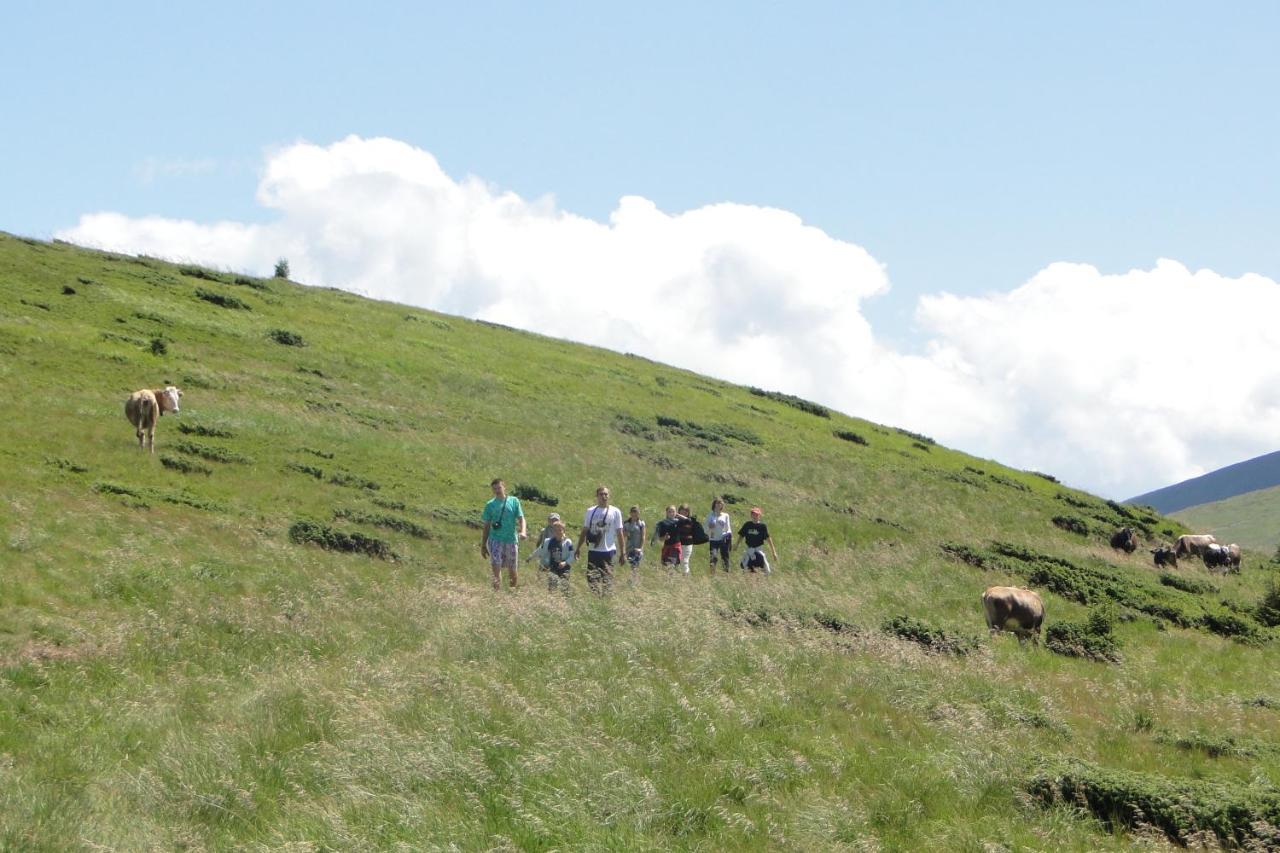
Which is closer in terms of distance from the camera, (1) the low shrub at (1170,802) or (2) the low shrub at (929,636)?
(1) the low shrub at (1170,802)

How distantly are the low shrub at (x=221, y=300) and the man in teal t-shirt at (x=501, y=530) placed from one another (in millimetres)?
35820

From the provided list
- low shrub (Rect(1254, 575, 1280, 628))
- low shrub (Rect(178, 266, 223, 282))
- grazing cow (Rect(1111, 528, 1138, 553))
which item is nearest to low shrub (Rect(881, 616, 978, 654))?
low shrub (Rect(1254, 575, 1280, 628))

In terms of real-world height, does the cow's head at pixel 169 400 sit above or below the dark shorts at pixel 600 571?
above

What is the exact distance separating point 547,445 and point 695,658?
28384mm

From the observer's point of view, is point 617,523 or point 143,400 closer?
point 617,523

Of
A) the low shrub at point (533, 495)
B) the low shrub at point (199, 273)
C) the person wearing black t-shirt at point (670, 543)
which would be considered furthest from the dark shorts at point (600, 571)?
the low shrub at point (199, 273)

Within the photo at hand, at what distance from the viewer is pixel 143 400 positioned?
2777cm

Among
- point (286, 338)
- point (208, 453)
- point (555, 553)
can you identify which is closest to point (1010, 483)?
point (286, 338)

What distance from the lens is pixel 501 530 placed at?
782 inches

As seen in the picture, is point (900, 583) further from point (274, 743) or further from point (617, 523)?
point (274, 743)

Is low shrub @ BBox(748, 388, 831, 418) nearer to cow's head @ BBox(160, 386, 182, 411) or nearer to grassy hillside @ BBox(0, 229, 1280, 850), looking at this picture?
grassy hillside @ BBox(0, 229, 1280, 850)

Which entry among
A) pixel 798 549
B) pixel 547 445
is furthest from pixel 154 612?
pixel 547 445

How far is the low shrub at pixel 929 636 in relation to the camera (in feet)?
51.8

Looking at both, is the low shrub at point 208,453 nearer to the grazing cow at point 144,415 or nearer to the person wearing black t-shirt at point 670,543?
the grazing cow at point 144,415
